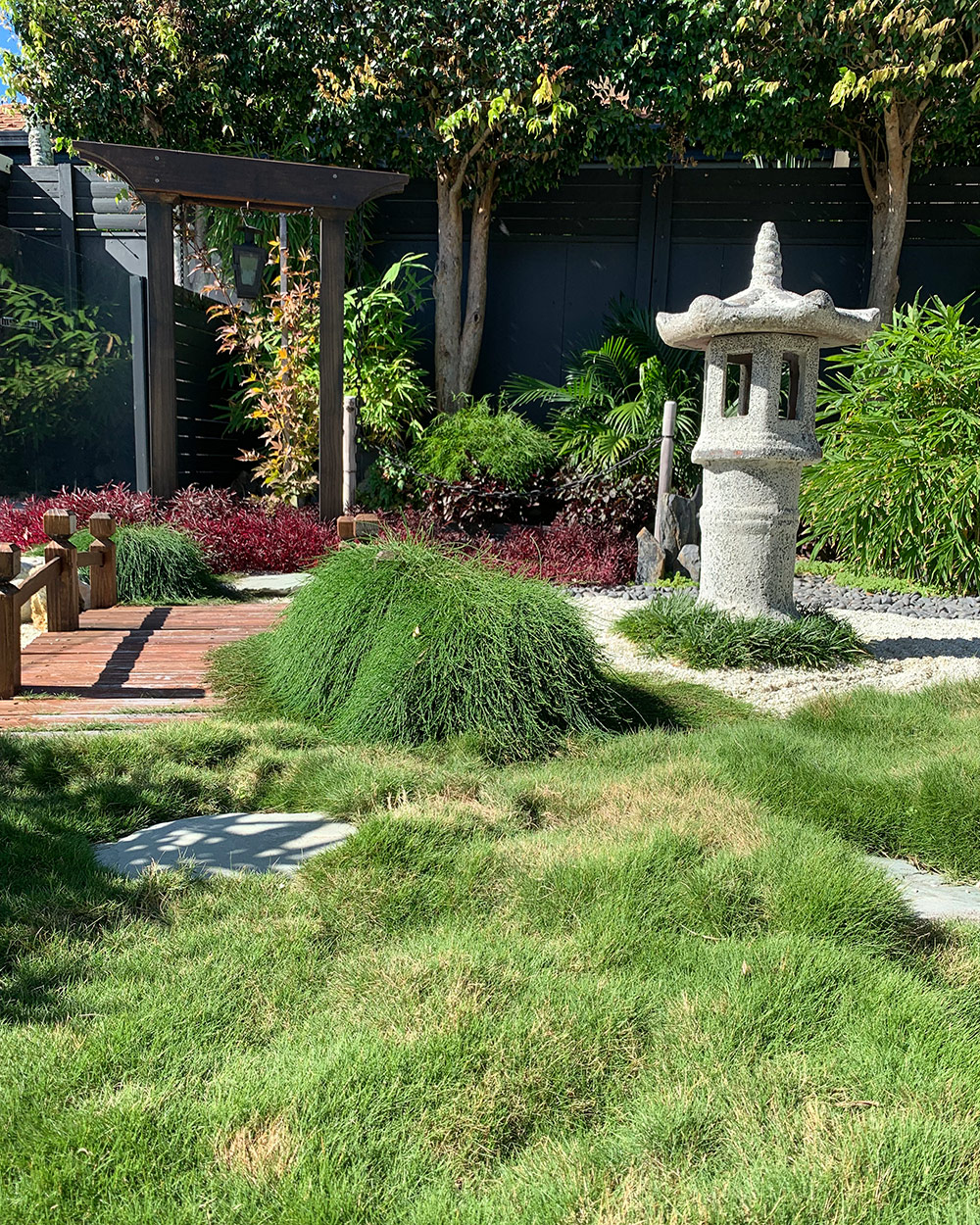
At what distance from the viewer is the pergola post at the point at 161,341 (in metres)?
8.19

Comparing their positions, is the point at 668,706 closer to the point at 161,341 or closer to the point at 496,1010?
the point at 496,1010

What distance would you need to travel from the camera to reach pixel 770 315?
528 cm

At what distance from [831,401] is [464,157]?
4284 millimetres

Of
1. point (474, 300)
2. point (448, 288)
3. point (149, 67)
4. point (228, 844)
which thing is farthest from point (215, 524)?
point (228, 844)

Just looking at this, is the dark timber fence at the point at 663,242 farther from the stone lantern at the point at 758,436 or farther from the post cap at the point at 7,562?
the post cap at the point at 7,562

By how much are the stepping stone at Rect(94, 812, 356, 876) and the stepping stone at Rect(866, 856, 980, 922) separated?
1.54 m

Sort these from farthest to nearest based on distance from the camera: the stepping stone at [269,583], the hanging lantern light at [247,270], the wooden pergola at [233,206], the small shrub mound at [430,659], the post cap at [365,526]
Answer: the hanging lantern light at [247,270]
the wooden pergola at [233,206]
the stepping stone at [269,583]
the post cap at [365,526]
the small shrub mound at [430,659]

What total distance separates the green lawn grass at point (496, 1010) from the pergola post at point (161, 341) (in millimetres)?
5463

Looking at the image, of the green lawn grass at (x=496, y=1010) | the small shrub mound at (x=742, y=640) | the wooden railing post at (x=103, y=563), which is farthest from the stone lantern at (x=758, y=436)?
the wooden railing post at (x=103, y=563)

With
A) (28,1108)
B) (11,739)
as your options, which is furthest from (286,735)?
(28,1108)

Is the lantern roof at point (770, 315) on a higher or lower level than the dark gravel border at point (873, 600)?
higher

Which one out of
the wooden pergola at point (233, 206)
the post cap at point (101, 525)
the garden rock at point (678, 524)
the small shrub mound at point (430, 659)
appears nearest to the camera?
the small shrub mound at point (430, 659)

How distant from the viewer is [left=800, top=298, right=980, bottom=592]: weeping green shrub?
7.93 metres

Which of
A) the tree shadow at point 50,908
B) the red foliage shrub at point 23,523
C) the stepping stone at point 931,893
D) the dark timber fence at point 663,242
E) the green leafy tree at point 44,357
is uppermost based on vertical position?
the dark timber fence at point 663,242
